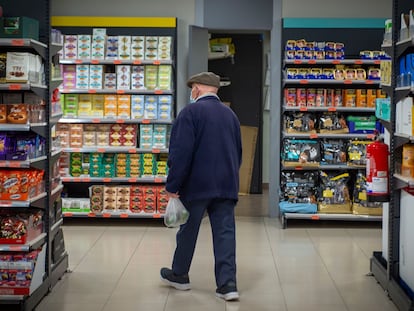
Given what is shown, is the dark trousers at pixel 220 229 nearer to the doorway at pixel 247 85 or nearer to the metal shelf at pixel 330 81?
the metal shelf at pixel 330 81

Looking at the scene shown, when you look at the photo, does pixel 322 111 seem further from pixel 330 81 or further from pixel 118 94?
pixel 118 94

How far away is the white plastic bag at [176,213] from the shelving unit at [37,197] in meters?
1.00

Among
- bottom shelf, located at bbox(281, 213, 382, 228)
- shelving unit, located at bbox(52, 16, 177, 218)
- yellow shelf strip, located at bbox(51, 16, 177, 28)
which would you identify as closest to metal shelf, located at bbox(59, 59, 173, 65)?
shelving unit, located at bbox(52, 16, 177, 218)

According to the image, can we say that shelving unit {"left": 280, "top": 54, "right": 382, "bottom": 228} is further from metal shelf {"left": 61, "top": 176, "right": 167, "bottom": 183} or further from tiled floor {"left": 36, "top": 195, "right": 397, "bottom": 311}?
metal shelf {"left": 61, "top": 176, "right": 167, "bottom": 183}

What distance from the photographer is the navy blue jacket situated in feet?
19.0

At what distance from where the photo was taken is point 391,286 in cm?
586

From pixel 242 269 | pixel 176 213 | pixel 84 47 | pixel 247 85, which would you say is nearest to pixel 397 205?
pixel 242 269

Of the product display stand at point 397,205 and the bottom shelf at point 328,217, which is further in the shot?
the bottom shelf at point 328,217

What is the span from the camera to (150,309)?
562cm

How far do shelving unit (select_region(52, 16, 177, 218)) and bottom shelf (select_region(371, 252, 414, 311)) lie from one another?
10.8 ft

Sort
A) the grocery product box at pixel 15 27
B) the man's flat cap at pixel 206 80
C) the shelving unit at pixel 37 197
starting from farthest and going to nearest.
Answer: the man's flat cap at pixel 206 80 < the grocery product box at pixel 15 27 < the shelving unit at pixel 37 197

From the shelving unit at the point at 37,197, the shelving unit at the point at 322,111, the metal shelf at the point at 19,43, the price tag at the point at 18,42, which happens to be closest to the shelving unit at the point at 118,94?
the shelving unit at the point at 322,111

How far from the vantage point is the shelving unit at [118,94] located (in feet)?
29.9

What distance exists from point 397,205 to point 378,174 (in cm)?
34
